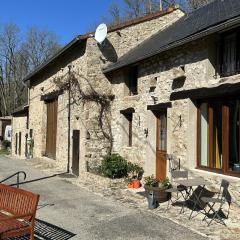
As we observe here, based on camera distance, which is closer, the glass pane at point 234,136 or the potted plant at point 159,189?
the glass pane at point 234,136

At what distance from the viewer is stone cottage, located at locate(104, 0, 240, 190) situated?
9453 millimetres

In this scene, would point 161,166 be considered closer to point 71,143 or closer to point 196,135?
point 196,135

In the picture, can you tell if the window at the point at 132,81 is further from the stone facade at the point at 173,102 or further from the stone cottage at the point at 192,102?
the stone cottage at the point at 192,102

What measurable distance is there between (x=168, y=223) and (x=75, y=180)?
6.65m

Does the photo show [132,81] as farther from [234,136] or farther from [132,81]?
[234,136]

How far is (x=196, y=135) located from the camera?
10562 millimetres

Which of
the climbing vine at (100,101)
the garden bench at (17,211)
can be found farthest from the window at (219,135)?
the climbing vine at (100,101)

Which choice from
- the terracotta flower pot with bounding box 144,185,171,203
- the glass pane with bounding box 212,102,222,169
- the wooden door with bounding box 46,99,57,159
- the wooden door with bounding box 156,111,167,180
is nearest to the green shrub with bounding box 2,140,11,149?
the wooden door with bounding box 46,99,57,159

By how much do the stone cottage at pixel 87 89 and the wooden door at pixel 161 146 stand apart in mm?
3298

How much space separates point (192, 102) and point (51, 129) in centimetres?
1136

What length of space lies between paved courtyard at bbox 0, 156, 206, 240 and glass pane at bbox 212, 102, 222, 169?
2.05 metres

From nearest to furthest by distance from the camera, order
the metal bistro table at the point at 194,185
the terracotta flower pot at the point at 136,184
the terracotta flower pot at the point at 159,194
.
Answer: the metal bistro table at the point at 194,185, the terracotta flower pot at the point at 159,194, the terracotta flower pot at the point at 136,184

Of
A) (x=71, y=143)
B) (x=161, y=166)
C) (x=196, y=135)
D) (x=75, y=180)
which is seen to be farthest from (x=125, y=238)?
(x=71, y=143)

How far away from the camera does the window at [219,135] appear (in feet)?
30.5
